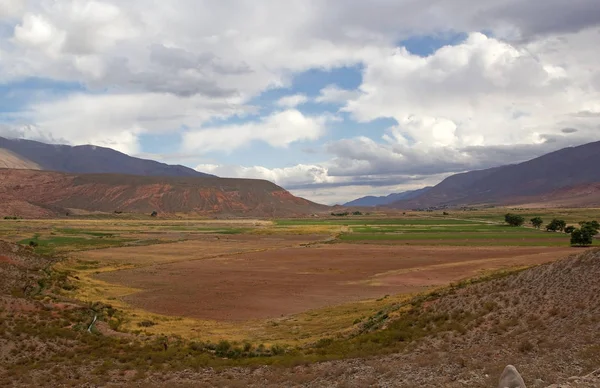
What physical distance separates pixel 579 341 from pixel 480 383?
5.60m

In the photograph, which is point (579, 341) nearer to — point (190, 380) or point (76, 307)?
point (190, 380)

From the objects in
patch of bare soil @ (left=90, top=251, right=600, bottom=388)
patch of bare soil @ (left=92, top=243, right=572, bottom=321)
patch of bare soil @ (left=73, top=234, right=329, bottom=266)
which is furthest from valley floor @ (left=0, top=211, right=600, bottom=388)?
patch of bare soil @ (left=73, top=234, right=329, bottom=266)

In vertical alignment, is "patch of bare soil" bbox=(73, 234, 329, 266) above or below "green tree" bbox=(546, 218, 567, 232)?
below

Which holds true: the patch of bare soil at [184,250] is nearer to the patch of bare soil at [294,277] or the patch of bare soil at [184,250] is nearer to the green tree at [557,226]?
the patch of bare soil at [294,277]

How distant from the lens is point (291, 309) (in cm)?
4247

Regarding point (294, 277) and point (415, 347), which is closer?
point (415, 347)

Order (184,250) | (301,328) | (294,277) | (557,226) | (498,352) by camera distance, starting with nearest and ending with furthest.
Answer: (498,352) → (301,328) → (294,277) → (184,250) → (557,226)

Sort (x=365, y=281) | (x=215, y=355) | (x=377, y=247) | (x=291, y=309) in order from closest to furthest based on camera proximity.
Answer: (x=215, y=355) < (x=291, y=309) < (x=365, y=281) < (x=377, y=247)

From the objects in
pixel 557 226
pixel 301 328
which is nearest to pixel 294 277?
pixel 301 328

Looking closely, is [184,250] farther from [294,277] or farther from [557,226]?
[557,226]

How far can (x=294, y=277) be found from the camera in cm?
6109

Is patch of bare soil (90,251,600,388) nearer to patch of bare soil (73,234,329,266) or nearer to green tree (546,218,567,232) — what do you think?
patch of bare soil (73,234,329,266)

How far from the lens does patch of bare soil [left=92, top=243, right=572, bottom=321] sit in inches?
1777

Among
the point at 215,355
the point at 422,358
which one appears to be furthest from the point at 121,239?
the point at 422,358
